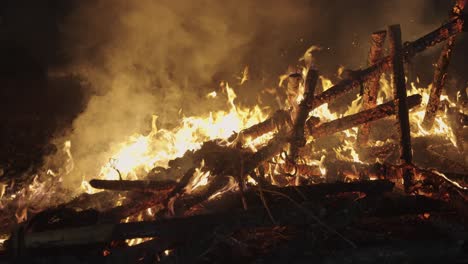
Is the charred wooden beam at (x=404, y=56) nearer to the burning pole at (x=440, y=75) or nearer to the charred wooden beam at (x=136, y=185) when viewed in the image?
the burning pole at (x=440, y=75)

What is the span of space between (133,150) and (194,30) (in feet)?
11.6

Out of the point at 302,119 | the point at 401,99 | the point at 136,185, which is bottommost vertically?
the point at 136,185

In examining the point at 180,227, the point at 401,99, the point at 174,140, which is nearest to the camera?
the point at 180,227

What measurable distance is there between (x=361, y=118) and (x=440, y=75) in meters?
1.67

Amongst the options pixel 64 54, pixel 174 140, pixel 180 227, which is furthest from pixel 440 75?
pixel 64 54

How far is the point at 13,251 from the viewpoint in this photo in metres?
3.46

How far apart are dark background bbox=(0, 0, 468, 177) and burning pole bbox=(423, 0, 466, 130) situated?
2.80 m

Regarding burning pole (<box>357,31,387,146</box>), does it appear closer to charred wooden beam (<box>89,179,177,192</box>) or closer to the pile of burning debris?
the pile of burning debris

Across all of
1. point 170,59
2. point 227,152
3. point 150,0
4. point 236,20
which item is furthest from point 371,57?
point 150,0

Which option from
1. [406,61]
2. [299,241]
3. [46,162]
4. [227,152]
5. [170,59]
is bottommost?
[299,241]

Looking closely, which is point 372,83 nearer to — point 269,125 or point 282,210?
point 269,125

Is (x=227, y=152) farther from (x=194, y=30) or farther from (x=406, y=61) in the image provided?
(x=194, y=30)

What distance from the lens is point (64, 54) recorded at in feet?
26.1

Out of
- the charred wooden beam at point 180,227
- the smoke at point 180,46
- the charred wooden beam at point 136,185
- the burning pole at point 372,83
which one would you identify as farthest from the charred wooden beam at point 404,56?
the smoke at point 180,46
